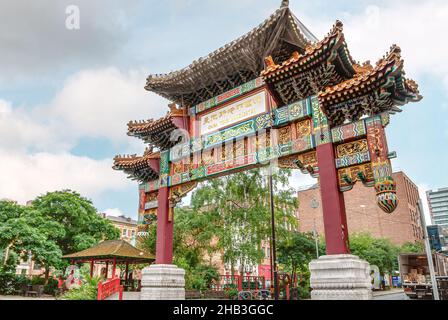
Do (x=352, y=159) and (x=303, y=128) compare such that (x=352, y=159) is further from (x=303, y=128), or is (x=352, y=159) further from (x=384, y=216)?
(x=384, y=216)

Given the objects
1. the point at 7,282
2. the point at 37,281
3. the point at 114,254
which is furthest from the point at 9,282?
the point at 114,254

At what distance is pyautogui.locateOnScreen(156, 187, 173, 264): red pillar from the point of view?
1295cm

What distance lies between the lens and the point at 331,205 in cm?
930

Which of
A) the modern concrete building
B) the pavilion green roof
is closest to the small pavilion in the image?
the pavilion green roof

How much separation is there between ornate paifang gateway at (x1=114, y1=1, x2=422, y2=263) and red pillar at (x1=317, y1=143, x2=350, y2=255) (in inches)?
1.0

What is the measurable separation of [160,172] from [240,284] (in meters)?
10.1

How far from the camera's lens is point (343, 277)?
854 centimetres

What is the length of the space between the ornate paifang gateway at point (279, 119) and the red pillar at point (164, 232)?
0.04m

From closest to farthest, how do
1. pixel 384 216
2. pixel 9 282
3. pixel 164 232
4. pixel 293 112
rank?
pixel 293 112 → pixel 164 232 → pixel 9 282 → pixel 384 216

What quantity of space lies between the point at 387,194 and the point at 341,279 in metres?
2.42

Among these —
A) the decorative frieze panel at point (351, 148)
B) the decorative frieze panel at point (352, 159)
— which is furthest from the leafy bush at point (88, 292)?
the decorative frieze panel at point (351, 148)
